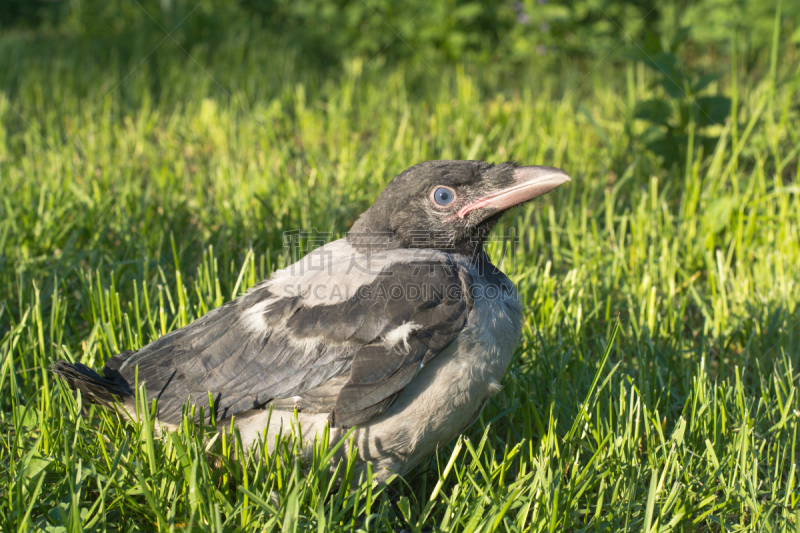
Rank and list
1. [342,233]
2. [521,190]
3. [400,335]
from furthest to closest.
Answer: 1. [342,233]
2. [521,190]
3. [400,335]

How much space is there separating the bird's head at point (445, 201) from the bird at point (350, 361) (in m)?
0.09

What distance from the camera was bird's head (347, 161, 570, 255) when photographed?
229 centimetres

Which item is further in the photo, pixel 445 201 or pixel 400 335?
pixel 445 201

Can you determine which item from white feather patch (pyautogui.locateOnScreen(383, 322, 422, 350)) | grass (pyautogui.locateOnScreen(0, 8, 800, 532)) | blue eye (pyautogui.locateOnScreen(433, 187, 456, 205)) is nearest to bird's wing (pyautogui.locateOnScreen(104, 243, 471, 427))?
white feather patch (pyautogui.locateOnScreen(383, 322, 422, 350))

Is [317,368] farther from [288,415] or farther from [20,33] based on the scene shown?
[20,33]

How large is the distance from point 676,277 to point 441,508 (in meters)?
2.05

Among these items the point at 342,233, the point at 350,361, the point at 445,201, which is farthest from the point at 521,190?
the point at 342,233

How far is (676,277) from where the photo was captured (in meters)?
3.45

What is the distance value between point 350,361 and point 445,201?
2.28ft

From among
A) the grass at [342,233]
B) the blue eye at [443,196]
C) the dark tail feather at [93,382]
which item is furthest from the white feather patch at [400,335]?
the dark tail feather at [93,382]

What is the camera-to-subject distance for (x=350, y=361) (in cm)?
199

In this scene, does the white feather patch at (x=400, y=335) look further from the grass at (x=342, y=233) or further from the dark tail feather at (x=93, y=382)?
the dark tail feather at (x=93, y=382)

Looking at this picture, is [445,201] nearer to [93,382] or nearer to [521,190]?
[521,190]

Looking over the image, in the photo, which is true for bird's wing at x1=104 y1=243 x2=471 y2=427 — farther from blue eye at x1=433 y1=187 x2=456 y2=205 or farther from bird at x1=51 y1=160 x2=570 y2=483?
blue eye at x1=433 y1=187 x2=456 y2=205
